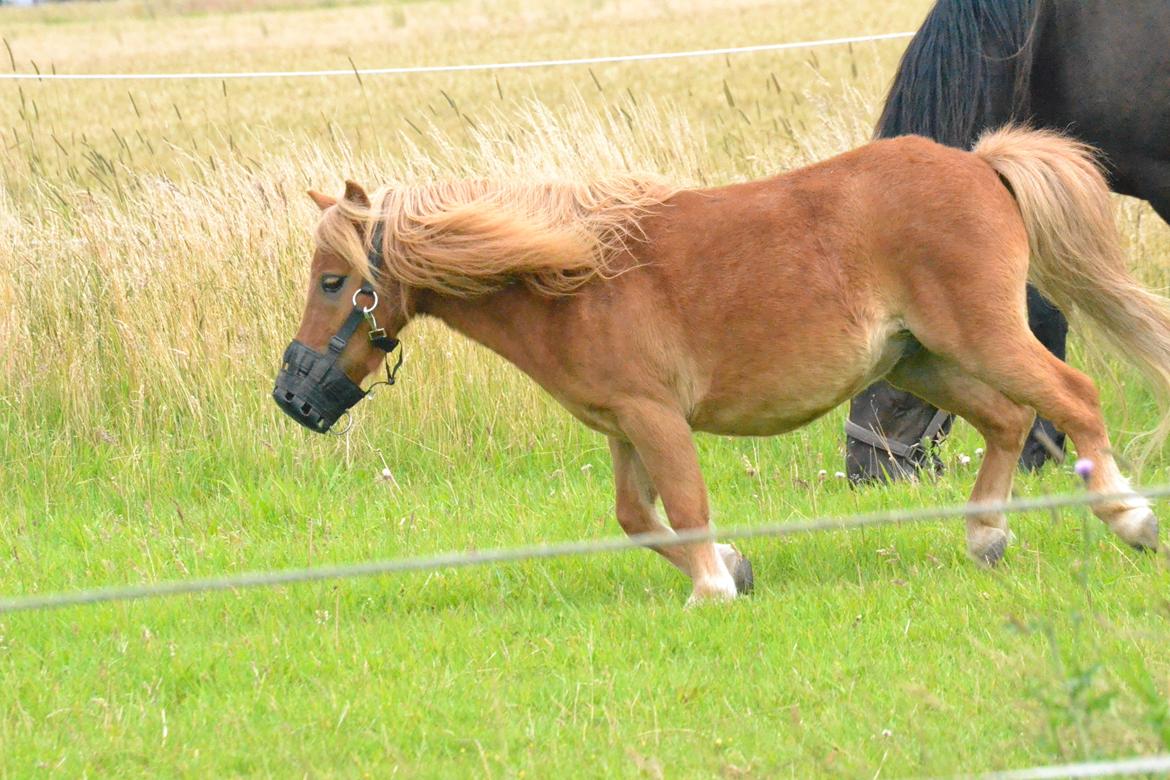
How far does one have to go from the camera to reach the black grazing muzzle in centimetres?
464

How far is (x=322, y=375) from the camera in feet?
15.3

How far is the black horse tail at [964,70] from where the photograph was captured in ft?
18.7

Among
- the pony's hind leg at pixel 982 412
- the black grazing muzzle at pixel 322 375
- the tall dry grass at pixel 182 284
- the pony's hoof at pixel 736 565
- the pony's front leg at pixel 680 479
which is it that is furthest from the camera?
the tall dry grass at pixel 182 284

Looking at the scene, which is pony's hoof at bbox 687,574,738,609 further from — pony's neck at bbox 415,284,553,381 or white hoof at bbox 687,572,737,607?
pony's neck at bbox 415,284,553,381

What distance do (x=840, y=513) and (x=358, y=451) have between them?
2.52 m

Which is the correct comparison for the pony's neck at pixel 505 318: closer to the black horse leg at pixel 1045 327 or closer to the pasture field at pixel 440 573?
the pasture field at pixel 440 573

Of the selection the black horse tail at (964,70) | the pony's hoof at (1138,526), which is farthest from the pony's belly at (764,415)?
the black horse tail at (964,70)

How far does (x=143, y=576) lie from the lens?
5230 millimetres

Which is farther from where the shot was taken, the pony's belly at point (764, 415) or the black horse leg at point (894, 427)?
the black horse leg at point (894, 427)

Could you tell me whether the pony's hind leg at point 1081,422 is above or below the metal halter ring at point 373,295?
below

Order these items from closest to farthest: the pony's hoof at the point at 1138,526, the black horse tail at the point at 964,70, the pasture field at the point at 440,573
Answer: the pasture field at the point at 440,573 → the pony's hoof at the point at 1138,526 → the black horse tail at the point at 964,70

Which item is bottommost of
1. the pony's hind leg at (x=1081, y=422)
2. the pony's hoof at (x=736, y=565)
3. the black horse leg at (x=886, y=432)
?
the black horse leg at (x=886, y=432)

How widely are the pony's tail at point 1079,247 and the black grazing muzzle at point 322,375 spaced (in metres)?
2.14

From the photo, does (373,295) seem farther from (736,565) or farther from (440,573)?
(736,565)
